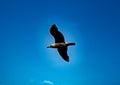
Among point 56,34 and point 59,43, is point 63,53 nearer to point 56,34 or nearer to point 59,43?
point 59,43

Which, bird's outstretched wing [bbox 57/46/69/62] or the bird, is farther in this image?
bird's outstretched wing [bbox 57/46/69/62]

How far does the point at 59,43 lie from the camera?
130ft

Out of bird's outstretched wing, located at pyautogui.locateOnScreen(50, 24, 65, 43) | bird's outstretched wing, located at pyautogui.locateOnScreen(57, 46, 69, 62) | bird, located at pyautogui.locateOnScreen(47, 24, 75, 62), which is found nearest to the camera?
bird's outstretched wing, located at pyautogui.locateOnScreen(50, 24, 65, 43)

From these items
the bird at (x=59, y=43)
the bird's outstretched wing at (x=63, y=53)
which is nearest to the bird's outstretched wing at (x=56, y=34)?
the bird at (x=59, y=43)

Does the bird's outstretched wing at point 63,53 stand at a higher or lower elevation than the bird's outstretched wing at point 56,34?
lower

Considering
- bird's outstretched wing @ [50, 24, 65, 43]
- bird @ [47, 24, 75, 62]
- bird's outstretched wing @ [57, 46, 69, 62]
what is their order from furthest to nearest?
bird's outstretched wing @ [57, 46, 69, 62], bird @ [47, 24, 75, 62], bird's outstretched wing @ [50, 24, 65, 43]

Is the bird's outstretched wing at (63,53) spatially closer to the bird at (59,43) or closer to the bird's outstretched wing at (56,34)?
the bird at (59,43)

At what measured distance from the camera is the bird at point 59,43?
1490 inches

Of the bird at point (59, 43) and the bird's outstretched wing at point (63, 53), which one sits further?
the bird's outstretched wing at point (63, 53)

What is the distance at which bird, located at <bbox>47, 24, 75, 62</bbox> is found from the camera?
3784cm

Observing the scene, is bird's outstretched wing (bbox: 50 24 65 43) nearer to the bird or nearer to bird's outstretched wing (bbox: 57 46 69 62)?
the bird

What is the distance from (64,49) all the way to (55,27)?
435cm

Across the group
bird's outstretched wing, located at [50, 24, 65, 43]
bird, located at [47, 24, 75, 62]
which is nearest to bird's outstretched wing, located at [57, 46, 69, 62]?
bird, located at [47, 24, 75, 62]

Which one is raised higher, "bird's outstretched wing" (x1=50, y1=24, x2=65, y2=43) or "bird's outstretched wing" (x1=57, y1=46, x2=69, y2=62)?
"bird's outstretched wing" (x1=50, y1=24, x2=65, y2=43)
